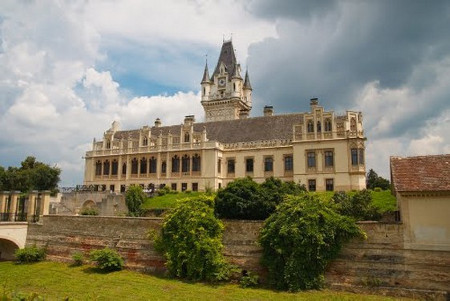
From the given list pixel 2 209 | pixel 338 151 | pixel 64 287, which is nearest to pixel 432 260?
pixel 64 287

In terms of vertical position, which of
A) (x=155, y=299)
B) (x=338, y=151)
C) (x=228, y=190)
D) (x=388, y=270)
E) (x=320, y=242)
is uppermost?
(x=338, y=151)

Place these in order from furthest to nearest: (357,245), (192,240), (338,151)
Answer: (338,151), (192,240), (357,245)

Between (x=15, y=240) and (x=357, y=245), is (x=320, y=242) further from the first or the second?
(x=15, y=240)

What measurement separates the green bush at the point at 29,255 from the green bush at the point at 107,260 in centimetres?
644

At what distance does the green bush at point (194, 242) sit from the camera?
25.1 m

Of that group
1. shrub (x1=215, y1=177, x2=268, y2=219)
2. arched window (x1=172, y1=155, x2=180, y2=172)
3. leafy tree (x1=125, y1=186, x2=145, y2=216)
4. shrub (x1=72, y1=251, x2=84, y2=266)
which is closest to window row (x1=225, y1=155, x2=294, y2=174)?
arched window (x1=172, y1=155, x2=180, y2=172)

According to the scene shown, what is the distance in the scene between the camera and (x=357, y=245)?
909 inches

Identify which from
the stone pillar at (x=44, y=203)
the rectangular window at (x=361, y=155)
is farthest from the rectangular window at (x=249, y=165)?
the stone pillar at (x=44, y=203)

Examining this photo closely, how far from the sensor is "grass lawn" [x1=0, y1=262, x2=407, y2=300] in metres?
22.2

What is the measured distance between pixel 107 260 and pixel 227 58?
2159 inches

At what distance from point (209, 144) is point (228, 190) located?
2452cm

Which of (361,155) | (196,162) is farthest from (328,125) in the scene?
(196,162)

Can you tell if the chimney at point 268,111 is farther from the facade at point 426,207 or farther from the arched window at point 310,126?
the facade at point 426,207

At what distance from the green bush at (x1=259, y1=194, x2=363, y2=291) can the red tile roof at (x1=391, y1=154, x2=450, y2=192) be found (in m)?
3.60
